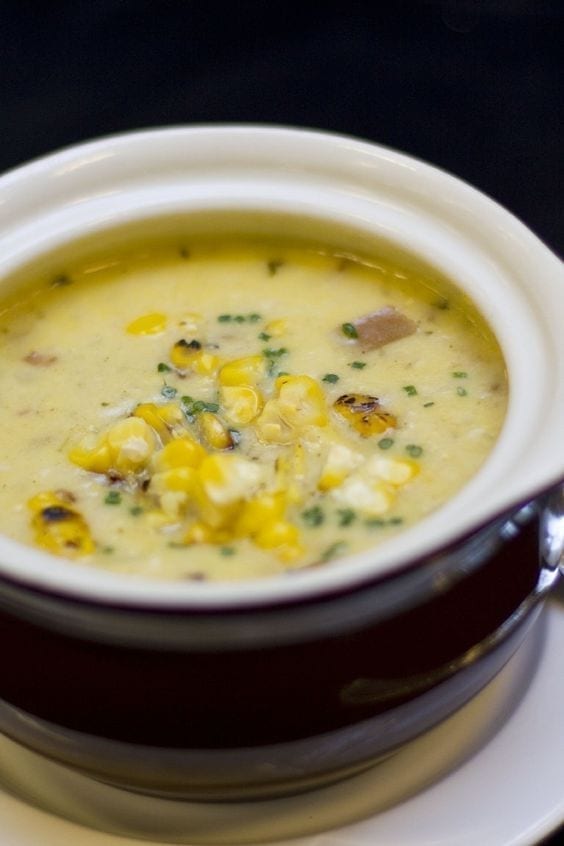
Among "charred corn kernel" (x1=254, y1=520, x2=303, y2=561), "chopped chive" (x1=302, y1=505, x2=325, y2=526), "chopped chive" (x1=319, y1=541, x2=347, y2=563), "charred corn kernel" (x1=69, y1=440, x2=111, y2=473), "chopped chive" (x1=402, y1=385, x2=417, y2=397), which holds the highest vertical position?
"chopped chive" (x1=402, y1=385, x2=417, y2=397)

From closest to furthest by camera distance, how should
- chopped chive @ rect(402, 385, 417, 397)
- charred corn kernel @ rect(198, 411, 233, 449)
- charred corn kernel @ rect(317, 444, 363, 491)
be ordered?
charred corn kernel @ rect(317, 444, 363, 491) → charred corn kernel @ rect(198, 411, 233, 449) → chopped chive @ rect(402, 385, 417, 397)

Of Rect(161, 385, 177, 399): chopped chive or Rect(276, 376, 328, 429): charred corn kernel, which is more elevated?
Rect(276, 376, 328, 429): charred corn kernel

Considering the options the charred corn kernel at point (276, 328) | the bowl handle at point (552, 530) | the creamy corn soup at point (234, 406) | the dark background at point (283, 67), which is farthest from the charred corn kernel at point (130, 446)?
the dark background at point (283, 67)

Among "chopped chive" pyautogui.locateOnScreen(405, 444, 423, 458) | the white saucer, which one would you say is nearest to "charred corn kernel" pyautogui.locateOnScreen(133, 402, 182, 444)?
"chopped chive" pyautogui.locateOnScreen(405, 444, 423, 458)

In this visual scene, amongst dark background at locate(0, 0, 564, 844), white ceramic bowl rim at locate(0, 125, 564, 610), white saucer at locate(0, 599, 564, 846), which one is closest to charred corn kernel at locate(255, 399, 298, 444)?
white ceramic bowl rim at locate(0, 125, 564, 610)

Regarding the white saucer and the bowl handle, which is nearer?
the white saucer

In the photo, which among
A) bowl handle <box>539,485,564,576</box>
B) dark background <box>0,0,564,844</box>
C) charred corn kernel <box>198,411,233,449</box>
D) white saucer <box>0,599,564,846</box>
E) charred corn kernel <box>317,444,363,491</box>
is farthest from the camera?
dark background <box>0,0,564,844</box>

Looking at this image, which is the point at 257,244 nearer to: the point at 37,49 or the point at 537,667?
the point at 537,667

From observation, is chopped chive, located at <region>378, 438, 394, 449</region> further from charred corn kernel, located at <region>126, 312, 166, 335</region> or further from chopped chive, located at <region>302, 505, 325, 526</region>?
charred corn kernel, located at <region>126, 312, 166, 335</region>

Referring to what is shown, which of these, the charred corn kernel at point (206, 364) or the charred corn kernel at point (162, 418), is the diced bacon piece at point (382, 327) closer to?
the charred corn kernel at point (206, 364)
